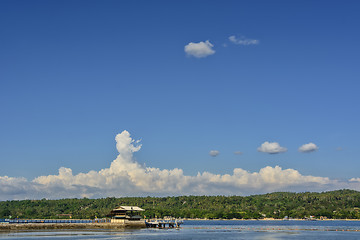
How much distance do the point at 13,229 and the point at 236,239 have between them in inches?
2958

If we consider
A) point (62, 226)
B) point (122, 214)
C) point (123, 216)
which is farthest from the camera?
point (122, 214)

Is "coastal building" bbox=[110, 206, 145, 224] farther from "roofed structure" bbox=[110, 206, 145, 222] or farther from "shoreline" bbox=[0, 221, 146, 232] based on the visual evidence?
"shoreline" bbox=[0, 221, 146, 232]

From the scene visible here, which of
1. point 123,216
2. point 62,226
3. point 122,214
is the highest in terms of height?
point 122,214

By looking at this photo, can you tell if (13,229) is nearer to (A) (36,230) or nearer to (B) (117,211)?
(A) (36,230)

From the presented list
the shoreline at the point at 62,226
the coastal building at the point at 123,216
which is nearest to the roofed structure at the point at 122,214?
the coastal building at the point at 123,216

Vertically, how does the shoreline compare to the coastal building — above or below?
below

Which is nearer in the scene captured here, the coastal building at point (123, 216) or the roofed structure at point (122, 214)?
the coastal building at point (123, 216)

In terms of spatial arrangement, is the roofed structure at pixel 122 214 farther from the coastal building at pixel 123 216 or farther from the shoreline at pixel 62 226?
the shoreline at pixel 62 226

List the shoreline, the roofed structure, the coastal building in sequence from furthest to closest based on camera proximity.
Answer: the roofed structure
the coastal building
the shoreline

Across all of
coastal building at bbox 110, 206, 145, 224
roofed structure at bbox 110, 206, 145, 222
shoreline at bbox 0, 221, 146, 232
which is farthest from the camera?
roofed structure at bbox 110, 206, 145, 222

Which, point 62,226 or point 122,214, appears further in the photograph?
point 122,214

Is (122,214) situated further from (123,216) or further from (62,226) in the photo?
(62,226)

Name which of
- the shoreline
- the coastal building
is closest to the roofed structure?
the coastal building

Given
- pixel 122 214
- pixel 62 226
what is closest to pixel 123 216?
pixel 122 214
